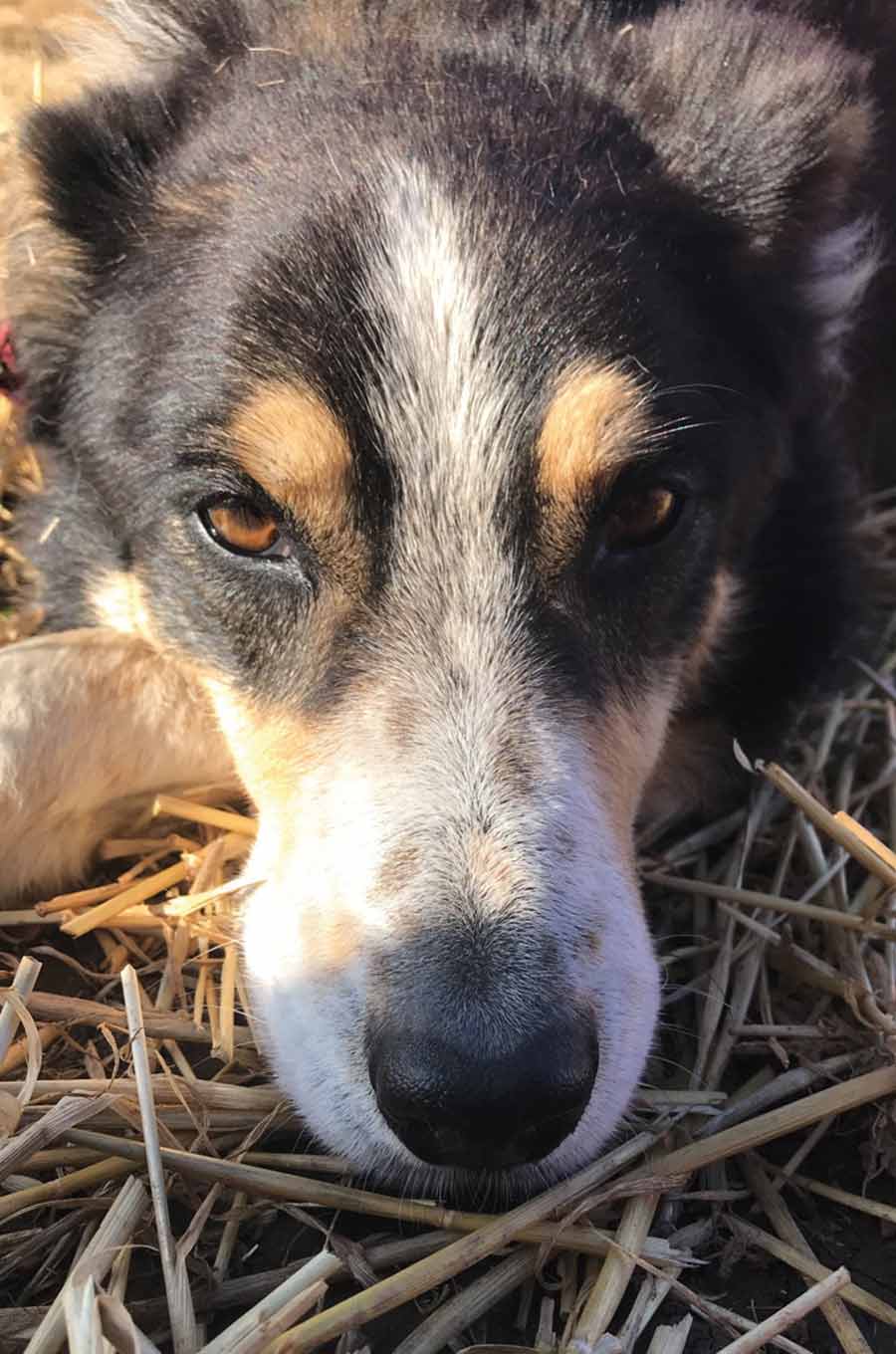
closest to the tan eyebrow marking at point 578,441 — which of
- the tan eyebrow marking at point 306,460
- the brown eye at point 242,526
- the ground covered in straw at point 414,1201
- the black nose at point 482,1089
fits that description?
the tan eyebrow marking at point 306,460

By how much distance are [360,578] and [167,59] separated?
1217mm

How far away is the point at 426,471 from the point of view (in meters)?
1.97

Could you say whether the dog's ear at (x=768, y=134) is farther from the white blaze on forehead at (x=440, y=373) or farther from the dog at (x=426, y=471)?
the white blaze on forehead at (x=440, y=373)

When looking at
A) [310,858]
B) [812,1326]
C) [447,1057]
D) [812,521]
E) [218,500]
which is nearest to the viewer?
[447,1057]

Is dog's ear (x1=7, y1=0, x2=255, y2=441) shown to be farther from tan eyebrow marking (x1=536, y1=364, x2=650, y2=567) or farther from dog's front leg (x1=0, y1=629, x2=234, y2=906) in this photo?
tan eyebrow marking (x1=536, y1=364, x2=650, y2=567)

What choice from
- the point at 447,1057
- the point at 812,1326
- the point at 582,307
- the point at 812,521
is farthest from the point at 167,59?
the point at 812,1326

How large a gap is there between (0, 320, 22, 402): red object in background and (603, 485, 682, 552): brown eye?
125 cm

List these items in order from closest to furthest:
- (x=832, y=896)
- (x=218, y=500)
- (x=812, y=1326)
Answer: (x=812, y=1326) → (x=218, y=500) → (x=832, y=896)

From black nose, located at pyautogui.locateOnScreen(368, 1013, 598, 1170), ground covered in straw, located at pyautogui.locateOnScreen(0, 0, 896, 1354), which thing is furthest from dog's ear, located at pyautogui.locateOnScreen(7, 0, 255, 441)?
black nose, located at pyautogui.locateOnScreen(368, 1013, 598, 1170)

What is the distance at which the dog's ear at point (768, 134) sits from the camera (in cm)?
233

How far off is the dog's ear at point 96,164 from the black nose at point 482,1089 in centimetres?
148

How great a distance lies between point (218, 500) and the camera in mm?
2094

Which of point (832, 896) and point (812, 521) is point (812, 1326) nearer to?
point (832, 896)

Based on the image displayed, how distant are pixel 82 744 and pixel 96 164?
1.03 m
